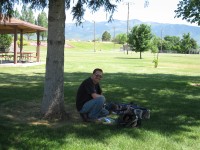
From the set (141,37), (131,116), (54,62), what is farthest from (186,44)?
(131,116)

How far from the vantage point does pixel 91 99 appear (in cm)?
731

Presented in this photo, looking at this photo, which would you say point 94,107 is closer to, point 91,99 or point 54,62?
point 91,99

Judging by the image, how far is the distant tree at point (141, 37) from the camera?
52.6 meters

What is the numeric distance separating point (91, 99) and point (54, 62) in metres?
1.02

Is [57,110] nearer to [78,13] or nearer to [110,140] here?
[110,140]

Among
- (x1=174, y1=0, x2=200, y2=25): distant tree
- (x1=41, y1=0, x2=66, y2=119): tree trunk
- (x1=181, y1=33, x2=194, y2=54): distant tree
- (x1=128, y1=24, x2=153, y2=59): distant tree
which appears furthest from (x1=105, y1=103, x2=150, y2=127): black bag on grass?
(x1=181, y1=33, x2=194, y2=54): distant tree

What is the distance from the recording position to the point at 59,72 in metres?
7.51

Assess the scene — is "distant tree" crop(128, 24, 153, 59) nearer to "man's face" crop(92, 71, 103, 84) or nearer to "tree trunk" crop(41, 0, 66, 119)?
"tree trunk" crop(41, 0, 66, 119)

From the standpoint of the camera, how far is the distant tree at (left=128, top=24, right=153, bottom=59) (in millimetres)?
52594

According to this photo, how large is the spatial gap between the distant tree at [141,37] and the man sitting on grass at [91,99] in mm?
45652

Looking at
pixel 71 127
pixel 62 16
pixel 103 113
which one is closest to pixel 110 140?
pixel 71 127

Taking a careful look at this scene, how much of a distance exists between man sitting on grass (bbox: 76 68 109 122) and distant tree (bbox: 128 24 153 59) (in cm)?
4565

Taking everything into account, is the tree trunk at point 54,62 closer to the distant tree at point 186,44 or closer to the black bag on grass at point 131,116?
the black bag on grass at point 131,116

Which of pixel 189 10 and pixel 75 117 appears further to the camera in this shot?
pixel 189 10
